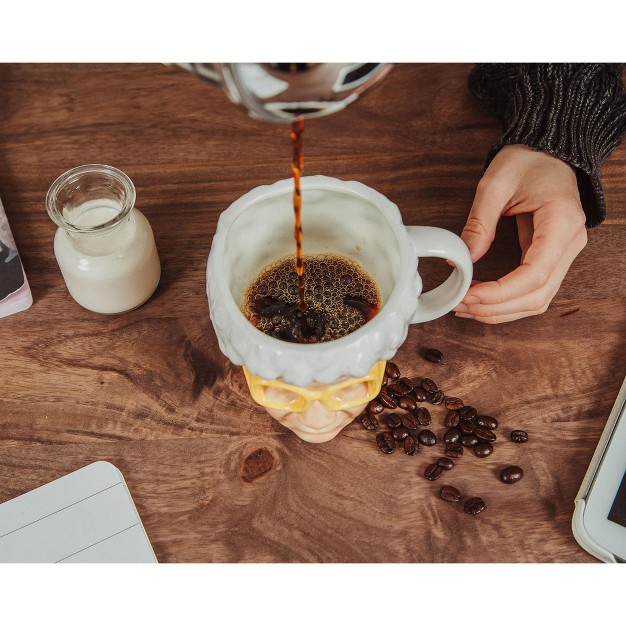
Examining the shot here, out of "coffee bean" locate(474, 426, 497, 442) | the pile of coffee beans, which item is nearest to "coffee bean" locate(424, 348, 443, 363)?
the pile of coffee beans

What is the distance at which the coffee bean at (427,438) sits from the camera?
0.92 meters

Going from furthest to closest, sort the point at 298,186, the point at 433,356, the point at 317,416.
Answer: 1. the point at 433,356
2. the point at 317,416
3. the point at 298,186

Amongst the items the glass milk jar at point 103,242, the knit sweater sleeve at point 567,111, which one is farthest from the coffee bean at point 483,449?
the glass milk jar at point 103,242

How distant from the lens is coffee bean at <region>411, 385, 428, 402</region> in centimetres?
94

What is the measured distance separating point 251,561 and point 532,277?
19.3 inches

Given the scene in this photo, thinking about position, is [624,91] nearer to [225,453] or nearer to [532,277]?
[532,277]

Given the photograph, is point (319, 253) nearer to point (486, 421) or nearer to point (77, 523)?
point (486, 421)

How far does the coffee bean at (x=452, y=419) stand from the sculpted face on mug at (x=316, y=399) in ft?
0.38

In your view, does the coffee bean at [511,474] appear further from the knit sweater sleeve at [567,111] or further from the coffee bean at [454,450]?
the knit sweater sleeve at [567,111]

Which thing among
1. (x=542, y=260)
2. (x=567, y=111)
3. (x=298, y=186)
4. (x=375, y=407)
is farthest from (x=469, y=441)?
(x=567, y=111)

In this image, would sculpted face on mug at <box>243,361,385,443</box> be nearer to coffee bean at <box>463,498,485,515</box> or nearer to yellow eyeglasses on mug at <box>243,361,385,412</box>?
yellow eyeglasses on mug at <box>243,361,385,412</box>

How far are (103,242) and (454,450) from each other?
502 mm

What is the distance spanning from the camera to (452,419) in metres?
0.93

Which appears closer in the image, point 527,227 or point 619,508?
point 619,508
